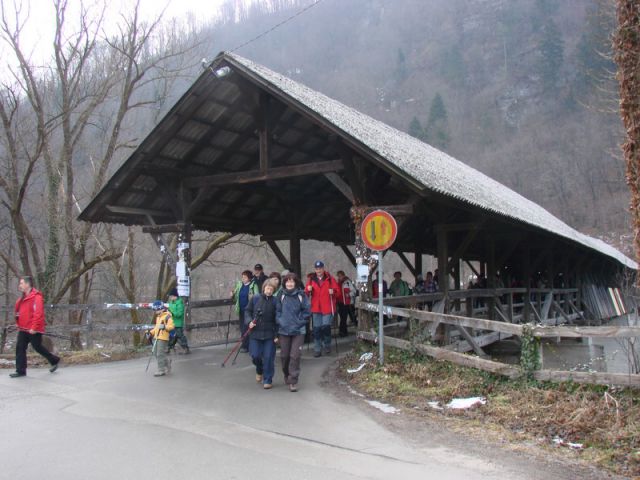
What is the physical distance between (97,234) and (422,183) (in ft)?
55.8

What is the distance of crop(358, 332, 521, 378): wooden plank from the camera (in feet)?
23.9

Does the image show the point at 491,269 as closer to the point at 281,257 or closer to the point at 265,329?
the point at 281,257

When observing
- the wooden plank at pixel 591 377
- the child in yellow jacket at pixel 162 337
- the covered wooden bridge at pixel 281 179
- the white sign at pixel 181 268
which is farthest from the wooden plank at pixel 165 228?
the wooden plank at pixel 591 377

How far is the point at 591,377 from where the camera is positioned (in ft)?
21.2

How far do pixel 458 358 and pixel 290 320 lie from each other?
2.46 m

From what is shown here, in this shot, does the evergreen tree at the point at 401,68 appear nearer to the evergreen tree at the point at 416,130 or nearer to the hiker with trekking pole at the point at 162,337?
the evergreen tree at the point at 416,130

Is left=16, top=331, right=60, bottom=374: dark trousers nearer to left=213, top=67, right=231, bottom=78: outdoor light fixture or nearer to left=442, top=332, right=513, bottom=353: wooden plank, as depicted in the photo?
left=213, top=67, right=231, bottom=78: outdoor light fixture

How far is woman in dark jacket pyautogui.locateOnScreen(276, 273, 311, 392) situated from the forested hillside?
4149 centimetres

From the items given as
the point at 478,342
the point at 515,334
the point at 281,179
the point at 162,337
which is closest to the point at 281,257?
the point at 281,179

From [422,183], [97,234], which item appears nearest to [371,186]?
[422,183]

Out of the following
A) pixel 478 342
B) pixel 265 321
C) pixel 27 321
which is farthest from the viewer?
pixel 478 342

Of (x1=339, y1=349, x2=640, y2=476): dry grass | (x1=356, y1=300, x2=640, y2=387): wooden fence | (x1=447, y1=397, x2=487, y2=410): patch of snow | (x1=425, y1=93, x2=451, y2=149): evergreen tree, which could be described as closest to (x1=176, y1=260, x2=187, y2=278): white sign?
(x1=356, y1=300, x2=640, y2=387): wooden fence

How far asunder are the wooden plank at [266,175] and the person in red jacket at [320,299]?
1724mm

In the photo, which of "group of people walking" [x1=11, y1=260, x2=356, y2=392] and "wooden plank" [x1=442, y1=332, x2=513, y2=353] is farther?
"wooden plank" [x1=442, y1=332, x2=513, y2=353]
